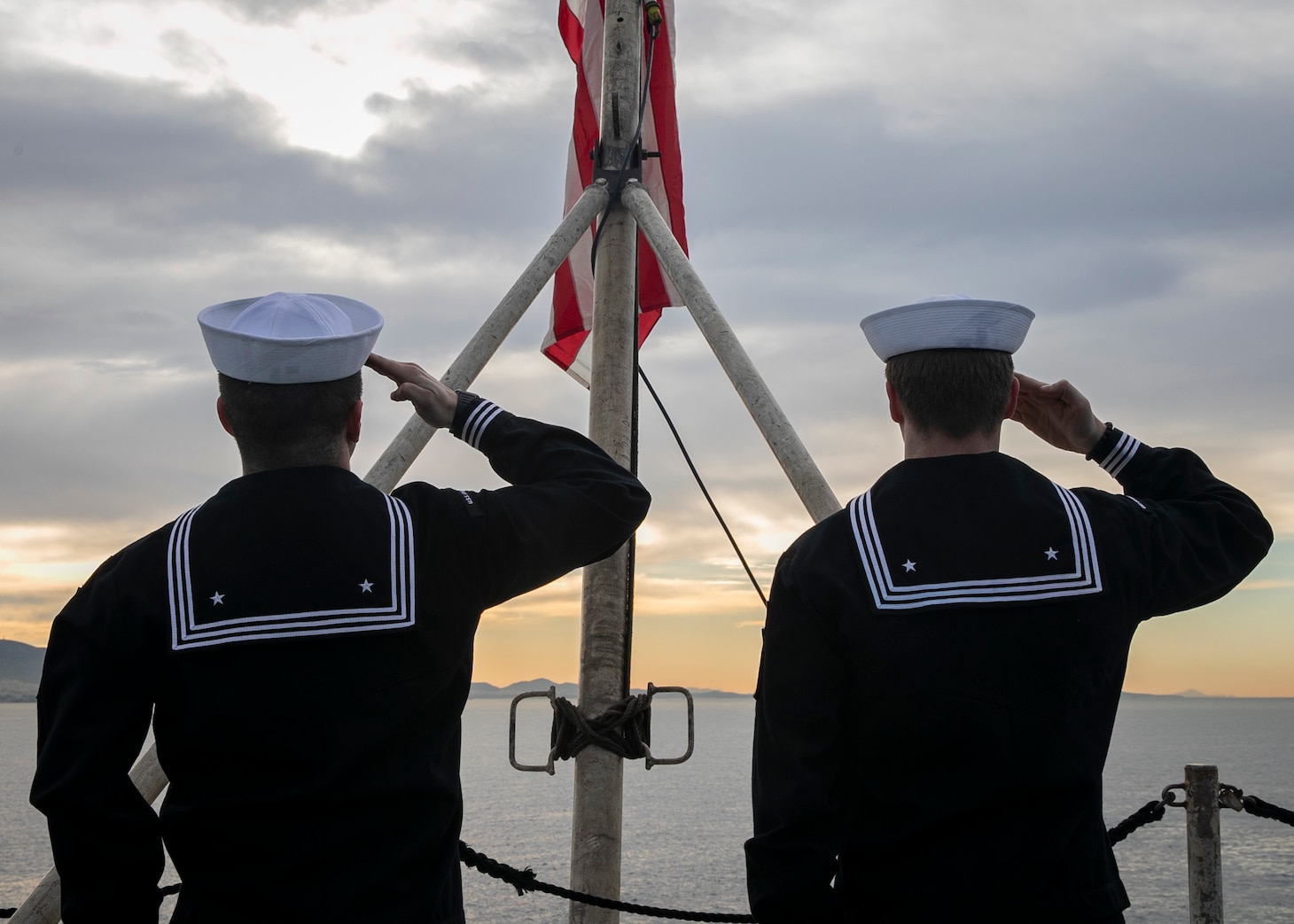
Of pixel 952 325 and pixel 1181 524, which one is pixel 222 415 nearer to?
pixel 952 325

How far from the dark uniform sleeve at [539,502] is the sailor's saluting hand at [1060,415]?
1010 mm

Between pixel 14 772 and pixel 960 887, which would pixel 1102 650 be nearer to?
pixel 960 887

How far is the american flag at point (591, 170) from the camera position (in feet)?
18.8

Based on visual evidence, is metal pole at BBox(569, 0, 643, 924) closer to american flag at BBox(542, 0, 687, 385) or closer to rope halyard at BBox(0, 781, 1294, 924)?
rope halyard at BBox(0, 781, 1294, 924)

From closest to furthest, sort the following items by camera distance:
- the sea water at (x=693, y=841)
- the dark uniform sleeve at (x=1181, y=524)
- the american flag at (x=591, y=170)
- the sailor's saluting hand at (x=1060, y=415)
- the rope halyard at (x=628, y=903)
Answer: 1. the dark uniform sleeve at (x=1181, y=524)
2. the sailor's saluting hand at (x=1060, y=415)
3. the rope halyard at (x=628, y=903)
4. the american flag at (x=591, y=170)
5. the sea water at (x=693, y=841)

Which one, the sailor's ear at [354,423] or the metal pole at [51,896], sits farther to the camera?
the metal pole at [51,896]

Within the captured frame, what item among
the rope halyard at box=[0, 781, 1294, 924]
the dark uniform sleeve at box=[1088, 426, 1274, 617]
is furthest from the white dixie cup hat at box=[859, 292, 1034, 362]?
the rope halyard at box=[0, 781, 1294, 924]

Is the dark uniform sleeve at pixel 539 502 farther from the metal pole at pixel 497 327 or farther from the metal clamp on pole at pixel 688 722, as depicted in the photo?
the metal clamp on pole at pixel 688 722

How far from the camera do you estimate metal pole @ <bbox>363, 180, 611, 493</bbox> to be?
4195 mm

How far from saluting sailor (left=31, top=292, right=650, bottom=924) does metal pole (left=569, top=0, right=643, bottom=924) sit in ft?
6.36

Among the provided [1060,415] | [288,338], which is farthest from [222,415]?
[1060,415]

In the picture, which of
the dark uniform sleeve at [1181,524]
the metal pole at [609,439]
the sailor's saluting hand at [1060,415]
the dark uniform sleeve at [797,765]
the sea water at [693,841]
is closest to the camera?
the dark uniform sleeve at [797,765]

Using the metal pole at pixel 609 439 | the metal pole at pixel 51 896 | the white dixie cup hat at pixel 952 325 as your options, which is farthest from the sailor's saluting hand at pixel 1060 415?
the metal pole at pixel 51 896

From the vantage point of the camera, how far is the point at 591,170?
601 cm
